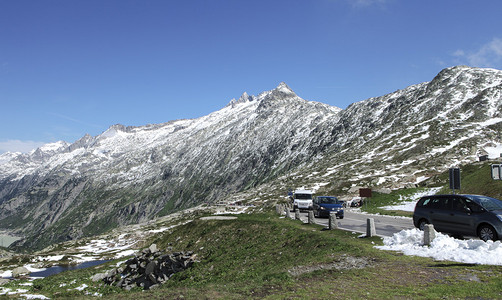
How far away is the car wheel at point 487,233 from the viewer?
714 inches

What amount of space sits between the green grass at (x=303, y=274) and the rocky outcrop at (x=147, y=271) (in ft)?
3.11

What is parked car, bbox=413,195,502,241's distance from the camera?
723 inches

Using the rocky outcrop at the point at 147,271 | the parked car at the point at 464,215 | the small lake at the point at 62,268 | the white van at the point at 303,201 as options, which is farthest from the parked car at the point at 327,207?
the small lake at the point at 62,268

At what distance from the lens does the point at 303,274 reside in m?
16.8

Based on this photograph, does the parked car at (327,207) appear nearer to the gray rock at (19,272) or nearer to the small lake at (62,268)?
the small lake at (62,268)

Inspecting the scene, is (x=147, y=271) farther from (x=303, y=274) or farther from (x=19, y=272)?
(x=19, y=272)

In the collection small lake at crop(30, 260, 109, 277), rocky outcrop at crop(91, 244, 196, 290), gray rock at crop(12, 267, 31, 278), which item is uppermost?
rocky outcrop at crop(91, 244, 196, 290)

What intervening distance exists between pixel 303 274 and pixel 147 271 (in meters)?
16.7

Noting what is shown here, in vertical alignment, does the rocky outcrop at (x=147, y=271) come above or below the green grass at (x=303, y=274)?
below

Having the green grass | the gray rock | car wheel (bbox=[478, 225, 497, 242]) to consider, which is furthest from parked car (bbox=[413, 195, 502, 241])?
the gray rock

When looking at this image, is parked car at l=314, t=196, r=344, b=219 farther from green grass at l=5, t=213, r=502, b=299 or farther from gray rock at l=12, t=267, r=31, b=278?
gray rock at l=12, t=267, r=31, b=278

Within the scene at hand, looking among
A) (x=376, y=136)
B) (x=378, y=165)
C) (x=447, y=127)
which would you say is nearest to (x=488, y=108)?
(x=447, y=127)

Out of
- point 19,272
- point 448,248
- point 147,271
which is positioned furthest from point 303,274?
point 19,272

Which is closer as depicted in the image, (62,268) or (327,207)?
(327,207)
